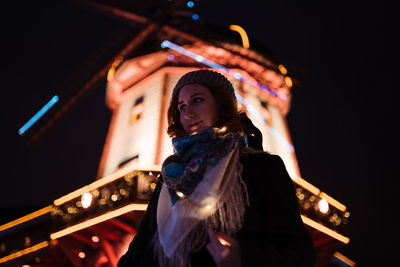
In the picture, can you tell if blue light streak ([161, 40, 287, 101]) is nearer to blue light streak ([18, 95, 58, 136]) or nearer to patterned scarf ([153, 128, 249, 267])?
blue light streak ([18, 95, 58, 136])

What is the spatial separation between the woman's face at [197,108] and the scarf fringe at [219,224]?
0.46m

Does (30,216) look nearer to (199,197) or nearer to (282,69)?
(199,197)

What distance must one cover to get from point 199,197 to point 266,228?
301mm

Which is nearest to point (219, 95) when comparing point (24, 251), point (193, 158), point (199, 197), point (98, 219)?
point (193, 158)

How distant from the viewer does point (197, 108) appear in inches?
81.7

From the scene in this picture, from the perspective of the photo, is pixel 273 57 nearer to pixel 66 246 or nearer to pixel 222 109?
pixel 66 246

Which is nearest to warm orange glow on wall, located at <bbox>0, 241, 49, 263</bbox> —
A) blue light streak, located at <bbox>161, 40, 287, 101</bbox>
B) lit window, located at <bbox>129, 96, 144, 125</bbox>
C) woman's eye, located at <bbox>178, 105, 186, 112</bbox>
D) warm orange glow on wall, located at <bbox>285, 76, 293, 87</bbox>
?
lit window, located at <bbox>129, 96, 144, 125</bbox>

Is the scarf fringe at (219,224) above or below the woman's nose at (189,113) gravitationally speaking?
below

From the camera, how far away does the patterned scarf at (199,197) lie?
1587 mm

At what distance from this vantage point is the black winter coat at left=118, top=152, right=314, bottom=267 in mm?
1452

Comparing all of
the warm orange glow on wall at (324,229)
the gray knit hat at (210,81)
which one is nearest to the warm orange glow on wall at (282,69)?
the warm orange glow on wall at (324,229)

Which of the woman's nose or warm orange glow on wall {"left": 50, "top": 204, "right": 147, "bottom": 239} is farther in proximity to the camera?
warm orange glow on wall {"left": 50, "top": 204, "right": 147, "bottom": 239}

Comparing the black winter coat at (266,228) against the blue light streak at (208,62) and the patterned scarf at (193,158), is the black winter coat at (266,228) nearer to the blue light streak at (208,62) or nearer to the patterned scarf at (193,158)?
the patterned scarf at (193,158)

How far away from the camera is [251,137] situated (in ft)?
6.81
